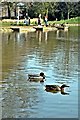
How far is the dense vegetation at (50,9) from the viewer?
→ 69.6 meters

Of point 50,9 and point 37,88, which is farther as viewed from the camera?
point 50,9

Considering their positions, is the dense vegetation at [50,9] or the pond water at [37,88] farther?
the dense vegetation at [50,9]

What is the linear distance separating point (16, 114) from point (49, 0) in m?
65.2

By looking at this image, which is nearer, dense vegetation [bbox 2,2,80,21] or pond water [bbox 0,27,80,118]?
pond water [bbox 0,27,80,118]

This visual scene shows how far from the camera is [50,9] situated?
73.9 meters

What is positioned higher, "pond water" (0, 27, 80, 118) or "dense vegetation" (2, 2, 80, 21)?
"dense vegetation" (2, 2, 80, 21)

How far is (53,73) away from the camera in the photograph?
15.9 metres

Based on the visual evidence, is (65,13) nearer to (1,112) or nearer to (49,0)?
(49,0)

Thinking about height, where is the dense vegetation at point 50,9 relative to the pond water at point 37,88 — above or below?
above

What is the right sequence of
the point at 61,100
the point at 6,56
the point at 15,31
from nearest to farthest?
the point at 61,100
the point at 6,56
the point at 15,31

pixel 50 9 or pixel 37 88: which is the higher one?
pixel 50 9

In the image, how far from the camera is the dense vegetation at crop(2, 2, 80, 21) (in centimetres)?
6957

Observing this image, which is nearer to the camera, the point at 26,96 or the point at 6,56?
the point at 26,96

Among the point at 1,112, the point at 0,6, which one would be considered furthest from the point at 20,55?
the point at 0,6
